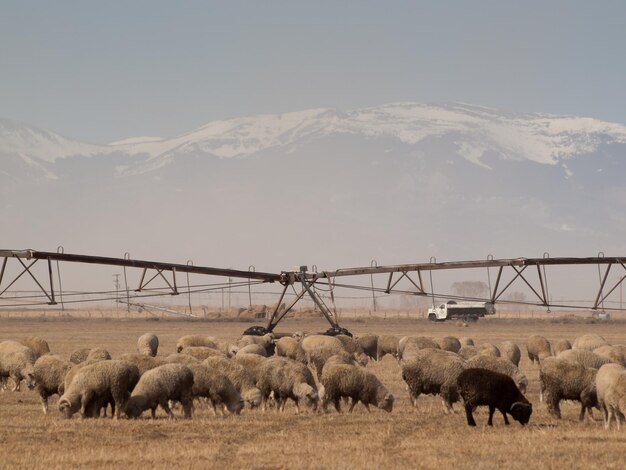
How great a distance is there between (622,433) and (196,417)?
1051 centimetres

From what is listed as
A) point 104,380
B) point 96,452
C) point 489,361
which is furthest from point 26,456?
point 489,361

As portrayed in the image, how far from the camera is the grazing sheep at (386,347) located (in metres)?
51.4

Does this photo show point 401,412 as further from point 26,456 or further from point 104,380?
point 26,456

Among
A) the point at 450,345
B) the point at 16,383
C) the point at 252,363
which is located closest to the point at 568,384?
the point at 252,363

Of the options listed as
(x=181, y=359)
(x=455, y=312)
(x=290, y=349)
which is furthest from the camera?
(x=455, y=312)

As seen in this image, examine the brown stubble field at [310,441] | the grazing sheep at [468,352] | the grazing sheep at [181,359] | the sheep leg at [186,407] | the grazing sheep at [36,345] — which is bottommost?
the brown stubble field at [310,441]

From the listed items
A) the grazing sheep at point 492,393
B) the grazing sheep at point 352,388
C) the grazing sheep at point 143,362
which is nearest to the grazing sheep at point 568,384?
the grazing sheep at point 492,393

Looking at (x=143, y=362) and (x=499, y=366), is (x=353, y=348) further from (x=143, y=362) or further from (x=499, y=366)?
(x=143, y=362)

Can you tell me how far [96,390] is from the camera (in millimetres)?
25984

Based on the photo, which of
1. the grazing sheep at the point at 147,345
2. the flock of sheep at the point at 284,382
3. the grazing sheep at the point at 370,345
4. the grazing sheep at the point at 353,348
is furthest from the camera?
the grazing sheep at the point at 370,345

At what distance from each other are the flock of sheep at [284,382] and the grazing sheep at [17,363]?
0.10 feet

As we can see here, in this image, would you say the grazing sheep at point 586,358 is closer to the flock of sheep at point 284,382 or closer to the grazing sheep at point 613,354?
the flock of sheep at point 284,382

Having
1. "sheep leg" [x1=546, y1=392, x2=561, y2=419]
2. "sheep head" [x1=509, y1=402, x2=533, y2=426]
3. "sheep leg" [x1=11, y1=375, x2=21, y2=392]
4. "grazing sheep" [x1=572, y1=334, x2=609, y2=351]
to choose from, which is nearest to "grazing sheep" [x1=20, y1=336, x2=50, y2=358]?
"sheep leg" [x1=11, y1=375, x2=21, y2=392]

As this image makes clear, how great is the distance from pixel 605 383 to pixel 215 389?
9.75 meters
